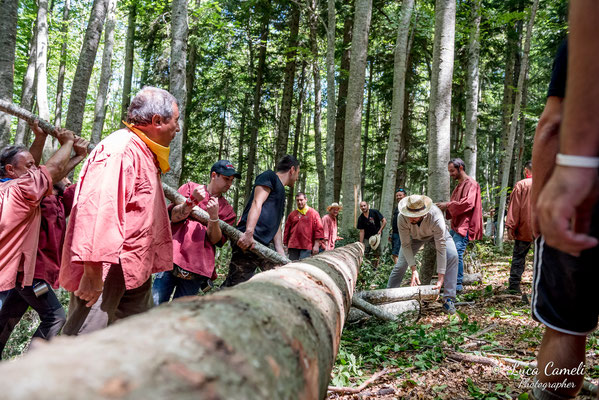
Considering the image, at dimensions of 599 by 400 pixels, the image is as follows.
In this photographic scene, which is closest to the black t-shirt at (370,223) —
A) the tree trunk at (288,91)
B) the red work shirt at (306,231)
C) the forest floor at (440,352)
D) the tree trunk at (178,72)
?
the red work shirt at (306,231)

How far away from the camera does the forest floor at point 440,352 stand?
122 inches

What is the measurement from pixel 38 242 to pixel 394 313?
4.68 metres

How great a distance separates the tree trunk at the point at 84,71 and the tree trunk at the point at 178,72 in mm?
1849

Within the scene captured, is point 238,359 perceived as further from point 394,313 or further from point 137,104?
point 394,313

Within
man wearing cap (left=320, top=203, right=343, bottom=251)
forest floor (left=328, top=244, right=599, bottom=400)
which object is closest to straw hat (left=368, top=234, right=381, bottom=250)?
man wearing cap (left=320, top=203, right=343, bottom=251)

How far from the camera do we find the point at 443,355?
3.76 m

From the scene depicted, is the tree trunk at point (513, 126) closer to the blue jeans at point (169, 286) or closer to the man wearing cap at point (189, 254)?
the man wearing cap at point (189, 254)

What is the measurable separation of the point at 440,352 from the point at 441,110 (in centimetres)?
446

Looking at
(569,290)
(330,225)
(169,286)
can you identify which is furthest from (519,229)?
(169,286)

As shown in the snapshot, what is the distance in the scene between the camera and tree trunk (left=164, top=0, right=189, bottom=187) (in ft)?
21.4

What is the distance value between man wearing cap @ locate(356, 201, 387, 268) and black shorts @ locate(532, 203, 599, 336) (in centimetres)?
939

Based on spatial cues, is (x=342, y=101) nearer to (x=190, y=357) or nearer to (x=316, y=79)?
(x=316, y=79)

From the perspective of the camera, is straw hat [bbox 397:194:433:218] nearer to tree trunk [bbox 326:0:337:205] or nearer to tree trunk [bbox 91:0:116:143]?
tree trunk [bbox 326:0:337:205]

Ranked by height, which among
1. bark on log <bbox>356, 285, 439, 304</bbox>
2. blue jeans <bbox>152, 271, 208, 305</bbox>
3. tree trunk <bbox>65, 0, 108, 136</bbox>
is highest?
tree trunk <bbox>65, 0, 108, 136</bbox>
